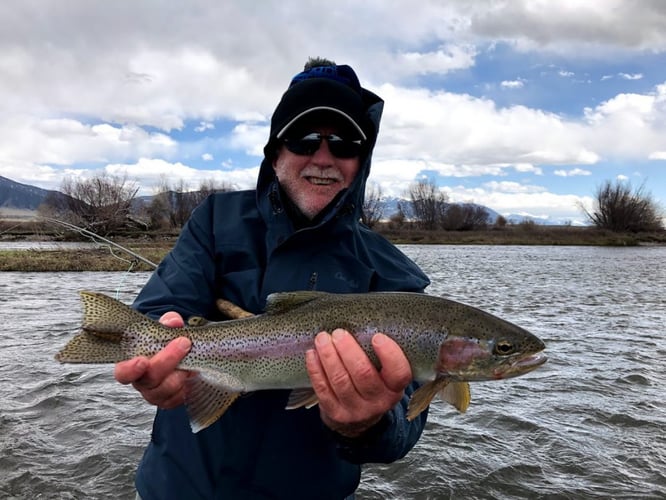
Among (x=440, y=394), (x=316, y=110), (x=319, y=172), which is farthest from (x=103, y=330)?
(x=440, y=394)

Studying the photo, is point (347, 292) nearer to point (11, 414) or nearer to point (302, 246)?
point (302, 246)

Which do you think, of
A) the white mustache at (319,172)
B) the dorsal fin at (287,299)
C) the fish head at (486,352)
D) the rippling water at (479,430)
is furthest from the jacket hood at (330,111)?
the rippling water at (479,430)

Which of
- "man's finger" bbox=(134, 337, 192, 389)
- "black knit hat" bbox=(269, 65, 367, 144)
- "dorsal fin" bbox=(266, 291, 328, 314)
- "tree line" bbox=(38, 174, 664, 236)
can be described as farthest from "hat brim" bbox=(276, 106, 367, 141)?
"tree line" bbox=(38, 174, 664, 236)

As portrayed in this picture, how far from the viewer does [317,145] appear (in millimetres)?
3145

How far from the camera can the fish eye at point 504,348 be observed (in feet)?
9.92

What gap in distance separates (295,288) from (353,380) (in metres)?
0.74

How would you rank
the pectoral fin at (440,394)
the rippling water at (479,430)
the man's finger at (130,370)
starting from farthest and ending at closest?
the rippling water at (479,430) < the pectoral fin at (440,394) < the man's finger at (130,370)

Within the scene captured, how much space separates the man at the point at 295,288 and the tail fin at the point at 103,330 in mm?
128

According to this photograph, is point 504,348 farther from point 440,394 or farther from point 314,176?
point 314,176

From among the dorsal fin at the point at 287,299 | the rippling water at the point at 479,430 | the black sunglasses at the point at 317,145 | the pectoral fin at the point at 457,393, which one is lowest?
the rippling water at the point at 479,430

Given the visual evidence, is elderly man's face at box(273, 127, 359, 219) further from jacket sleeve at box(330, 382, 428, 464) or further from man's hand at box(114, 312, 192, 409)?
jacket sleeve at box(330, 382, 428, 464)

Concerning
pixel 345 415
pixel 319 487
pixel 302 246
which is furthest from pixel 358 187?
pixel 319 487

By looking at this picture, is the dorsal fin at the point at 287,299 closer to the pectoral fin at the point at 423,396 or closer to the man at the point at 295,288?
the man at the point at 295,288

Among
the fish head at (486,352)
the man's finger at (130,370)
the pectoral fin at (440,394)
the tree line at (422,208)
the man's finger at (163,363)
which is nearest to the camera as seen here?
the man's finger at (130,370)
